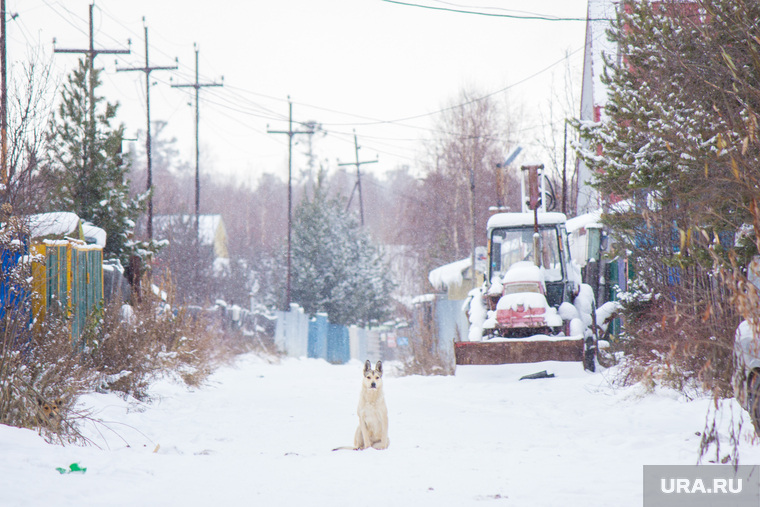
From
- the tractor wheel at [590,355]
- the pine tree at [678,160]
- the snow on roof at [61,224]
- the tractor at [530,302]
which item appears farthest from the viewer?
the tractor wheel at [590,355]

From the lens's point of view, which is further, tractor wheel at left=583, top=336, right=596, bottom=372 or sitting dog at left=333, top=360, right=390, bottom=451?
tractor wheel at left=583, top=336, right=596, bottom=372

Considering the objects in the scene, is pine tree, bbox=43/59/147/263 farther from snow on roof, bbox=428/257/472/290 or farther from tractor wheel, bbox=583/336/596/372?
snow on roof, bbox=428/257/472/290

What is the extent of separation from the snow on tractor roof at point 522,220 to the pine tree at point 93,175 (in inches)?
289

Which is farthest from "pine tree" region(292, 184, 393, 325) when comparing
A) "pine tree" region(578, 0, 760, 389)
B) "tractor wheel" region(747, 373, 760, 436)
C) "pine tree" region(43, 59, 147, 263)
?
"tractor wheel" region(747, 373, 760, 436)

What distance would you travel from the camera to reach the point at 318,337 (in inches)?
1473

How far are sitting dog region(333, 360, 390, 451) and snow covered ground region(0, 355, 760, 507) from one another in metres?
0.16

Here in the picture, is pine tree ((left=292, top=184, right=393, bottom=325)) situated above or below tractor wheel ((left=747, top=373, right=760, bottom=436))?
above

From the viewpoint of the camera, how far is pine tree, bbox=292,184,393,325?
40.2 meters

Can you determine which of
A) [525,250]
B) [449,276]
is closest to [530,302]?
[525,250]

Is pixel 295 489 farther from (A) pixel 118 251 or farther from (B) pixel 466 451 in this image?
(A) pixel 118 251

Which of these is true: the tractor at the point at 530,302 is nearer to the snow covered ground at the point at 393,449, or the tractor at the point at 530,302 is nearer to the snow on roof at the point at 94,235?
the snow covered ground at the point at 393,449

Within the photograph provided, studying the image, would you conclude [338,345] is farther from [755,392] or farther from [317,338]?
[755,392]

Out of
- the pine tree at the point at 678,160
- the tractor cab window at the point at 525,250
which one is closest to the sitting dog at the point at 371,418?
the pine tree at the point at 678,160

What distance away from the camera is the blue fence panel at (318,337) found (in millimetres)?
36981
